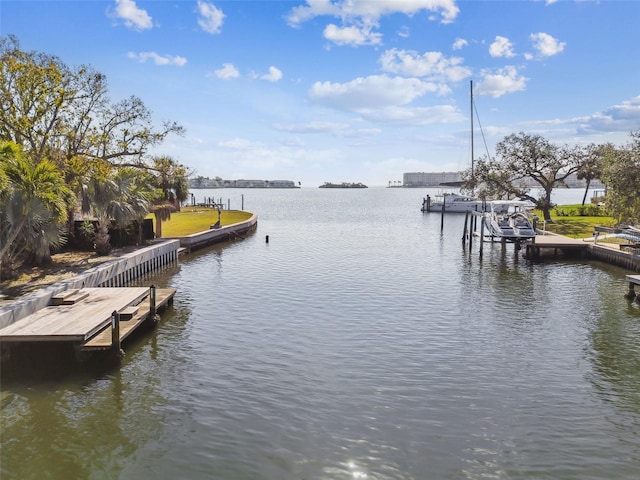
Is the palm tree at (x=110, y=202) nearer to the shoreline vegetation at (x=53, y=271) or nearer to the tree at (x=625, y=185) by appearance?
the shoreline vegetation at (x=53, y=271)

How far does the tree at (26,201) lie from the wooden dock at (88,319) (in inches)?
124

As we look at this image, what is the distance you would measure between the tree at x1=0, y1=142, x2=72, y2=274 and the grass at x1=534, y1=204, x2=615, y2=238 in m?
42.6

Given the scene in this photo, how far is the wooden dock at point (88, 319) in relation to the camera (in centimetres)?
1467

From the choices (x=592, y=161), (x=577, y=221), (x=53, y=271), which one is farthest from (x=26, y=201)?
(x=592, y=161)

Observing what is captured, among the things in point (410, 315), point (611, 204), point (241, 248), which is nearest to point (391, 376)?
point (410, 315)

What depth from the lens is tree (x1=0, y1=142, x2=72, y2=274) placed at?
18688 mm

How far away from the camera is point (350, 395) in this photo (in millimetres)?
13703

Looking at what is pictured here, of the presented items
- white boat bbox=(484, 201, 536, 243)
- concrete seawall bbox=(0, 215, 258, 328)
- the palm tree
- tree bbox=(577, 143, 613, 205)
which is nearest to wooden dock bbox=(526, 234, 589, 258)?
white boat bbox=(484, 201, 536, 243)

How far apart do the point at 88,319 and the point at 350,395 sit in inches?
344

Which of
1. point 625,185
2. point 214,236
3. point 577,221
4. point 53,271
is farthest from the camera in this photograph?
point 577,221

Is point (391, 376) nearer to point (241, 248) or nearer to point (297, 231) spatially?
point (241, 248)

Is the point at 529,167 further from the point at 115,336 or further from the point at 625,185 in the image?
the point at 115,336

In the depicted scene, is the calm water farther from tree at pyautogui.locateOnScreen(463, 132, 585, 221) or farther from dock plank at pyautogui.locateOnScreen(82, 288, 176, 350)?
tree at pyautogui.locateOnScreen(463, 132, 585, 221)

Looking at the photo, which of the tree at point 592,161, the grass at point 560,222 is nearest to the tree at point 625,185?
the grass at point 560,222
